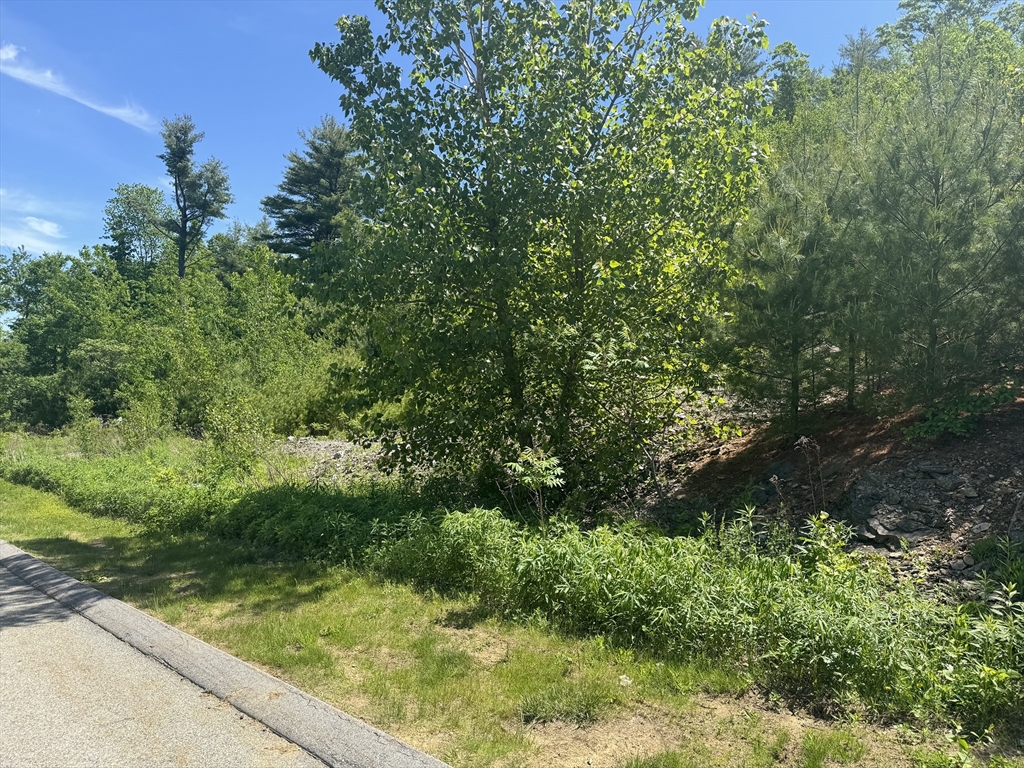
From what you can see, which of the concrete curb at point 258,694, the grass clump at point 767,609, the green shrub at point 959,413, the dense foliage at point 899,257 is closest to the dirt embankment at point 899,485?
the green shrub at point 959,413

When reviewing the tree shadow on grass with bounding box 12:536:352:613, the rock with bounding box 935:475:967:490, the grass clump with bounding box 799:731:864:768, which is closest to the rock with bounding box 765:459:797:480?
the rock with bounding box 935:475:967:490

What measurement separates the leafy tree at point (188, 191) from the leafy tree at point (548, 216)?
160 ft

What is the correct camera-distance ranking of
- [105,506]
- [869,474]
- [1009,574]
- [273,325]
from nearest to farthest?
[1009,574] < [869,474] < [105,506] < [273,325]

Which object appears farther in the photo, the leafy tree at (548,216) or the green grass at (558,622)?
the leafy tree at (548,216)

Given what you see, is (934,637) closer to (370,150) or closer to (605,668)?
(605,668)

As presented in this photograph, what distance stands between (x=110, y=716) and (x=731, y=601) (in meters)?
3.97

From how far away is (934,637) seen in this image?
4109 millimetres

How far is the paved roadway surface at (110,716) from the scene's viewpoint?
3.56m

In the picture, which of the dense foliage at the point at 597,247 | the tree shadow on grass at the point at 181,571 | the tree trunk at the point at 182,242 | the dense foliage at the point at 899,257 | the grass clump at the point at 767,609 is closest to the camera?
the grass clump at the point at 767,609

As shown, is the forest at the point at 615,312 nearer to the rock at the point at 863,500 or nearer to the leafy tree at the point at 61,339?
the rock at the point at 863,500

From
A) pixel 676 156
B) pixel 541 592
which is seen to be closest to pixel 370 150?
pixel 676 156

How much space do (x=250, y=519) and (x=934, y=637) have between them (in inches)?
307

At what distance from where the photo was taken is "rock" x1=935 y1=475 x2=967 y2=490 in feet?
21.5

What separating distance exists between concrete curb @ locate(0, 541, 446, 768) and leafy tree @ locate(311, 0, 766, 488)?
12.8 feet
